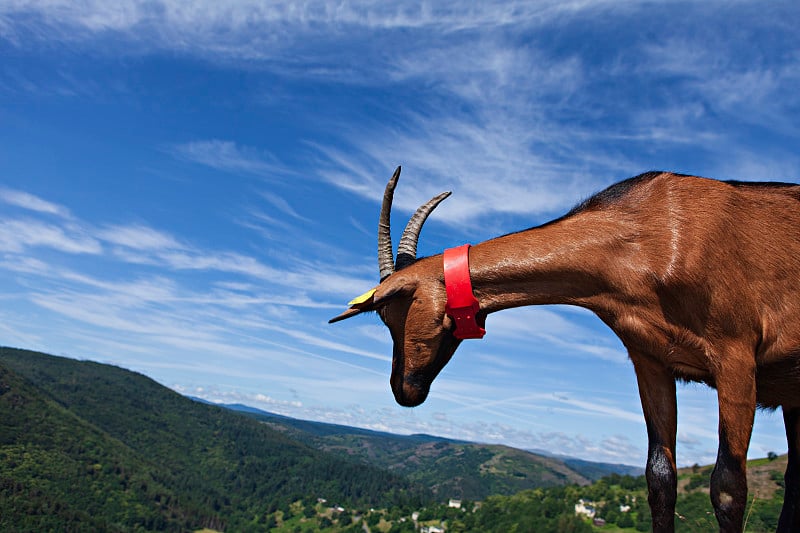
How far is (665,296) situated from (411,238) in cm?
217

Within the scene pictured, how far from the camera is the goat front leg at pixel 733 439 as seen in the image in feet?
13.9

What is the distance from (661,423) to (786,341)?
1061mm

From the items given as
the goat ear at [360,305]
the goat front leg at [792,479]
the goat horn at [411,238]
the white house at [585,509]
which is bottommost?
the white house at [585,509]

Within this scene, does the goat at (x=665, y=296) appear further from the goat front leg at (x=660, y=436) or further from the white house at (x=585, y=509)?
the white house at (x=585, y=509)

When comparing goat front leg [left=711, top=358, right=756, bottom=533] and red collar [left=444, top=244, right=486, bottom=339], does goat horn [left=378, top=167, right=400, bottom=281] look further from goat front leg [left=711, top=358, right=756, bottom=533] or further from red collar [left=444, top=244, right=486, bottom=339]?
goat front leg [left=711, top=358, right=756, bottom=533]

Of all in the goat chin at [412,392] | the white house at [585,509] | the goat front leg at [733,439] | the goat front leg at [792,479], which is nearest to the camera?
the goat front leg at [733,439]

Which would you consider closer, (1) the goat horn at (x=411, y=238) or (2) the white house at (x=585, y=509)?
(1) the goat horn at (x=411, y=238)

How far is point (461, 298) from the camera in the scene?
4996mm

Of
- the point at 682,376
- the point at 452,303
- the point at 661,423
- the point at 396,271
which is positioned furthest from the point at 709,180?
the point at 396,271

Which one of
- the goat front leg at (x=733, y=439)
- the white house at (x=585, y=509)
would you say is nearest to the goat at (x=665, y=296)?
the goat front leg at (x=733, y=439)

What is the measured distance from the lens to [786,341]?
4.52m

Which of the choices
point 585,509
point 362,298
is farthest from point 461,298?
point 585,509

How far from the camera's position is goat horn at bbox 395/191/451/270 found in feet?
18.5

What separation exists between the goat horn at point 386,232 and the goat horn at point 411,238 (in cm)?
9
